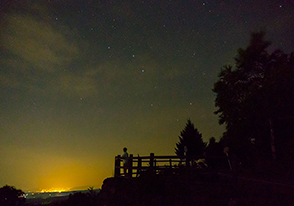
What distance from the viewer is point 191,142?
4500cm

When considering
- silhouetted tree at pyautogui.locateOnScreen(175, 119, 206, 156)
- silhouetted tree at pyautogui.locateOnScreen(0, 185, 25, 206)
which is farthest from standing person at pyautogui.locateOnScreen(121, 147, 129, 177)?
silhouetted tree at pyautogui.locateOnScreen(175, 119, 206, 156)

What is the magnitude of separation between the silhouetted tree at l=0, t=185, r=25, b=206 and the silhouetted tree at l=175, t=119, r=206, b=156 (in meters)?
28.4

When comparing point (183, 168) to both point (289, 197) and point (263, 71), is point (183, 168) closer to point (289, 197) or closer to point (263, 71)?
point (289, 197)

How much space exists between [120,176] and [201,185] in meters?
5.47

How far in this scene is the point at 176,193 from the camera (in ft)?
36.2

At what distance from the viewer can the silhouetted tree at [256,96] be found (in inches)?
838

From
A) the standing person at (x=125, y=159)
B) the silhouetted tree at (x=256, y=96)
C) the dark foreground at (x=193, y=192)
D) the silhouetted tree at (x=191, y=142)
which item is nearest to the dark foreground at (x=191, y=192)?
the dark foreground at (x=193, y=192)

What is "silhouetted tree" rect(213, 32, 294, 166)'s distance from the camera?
21297mm

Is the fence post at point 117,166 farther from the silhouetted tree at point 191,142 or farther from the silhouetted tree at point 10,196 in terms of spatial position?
the silhouetted tree at point 191,142

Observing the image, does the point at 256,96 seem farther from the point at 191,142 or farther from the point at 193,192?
the point at 191,142

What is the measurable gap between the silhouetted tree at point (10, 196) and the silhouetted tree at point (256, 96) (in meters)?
20.3

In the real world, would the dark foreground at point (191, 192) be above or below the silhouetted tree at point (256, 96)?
below

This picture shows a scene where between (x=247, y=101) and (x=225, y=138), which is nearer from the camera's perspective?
(x=247, y=101)

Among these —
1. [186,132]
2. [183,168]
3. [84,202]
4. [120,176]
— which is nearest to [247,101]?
[183,168]
